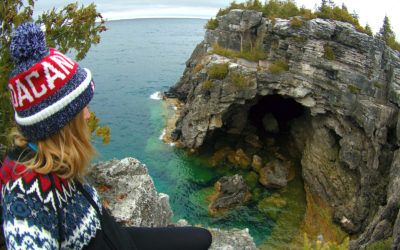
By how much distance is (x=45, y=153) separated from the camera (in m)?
3.16

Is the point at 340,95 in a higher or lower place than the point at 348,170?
higher

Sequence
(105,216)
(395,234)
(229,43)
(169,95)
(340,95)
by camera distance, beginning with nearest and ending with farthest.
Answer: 1. (105,216)
2. (395,234)
3. (340,95)
4. (229,43)
5. (169,95)

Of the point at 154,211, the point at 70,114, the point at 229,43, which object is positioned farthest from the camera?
Answer: the point at 229,43

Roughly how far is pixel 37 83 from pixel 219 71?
1006 inches

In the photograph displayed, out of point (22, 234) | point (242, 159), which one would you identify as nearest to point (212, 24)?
point (242, 159)

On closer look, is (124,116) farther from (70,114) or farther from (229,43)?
(70,114)

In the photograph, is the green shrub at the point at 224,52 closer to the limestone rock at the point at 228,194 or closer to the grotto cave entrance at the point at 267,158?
the grotto cave entrance at the point at 267,158

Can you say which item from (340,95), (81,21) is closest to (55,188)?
(81,21)

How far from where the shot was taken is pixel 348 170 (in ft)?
74.7

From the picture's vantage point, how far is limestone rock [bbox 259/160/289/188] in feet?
83.7

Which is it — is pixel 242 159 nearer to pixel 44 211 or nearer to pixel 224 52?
pixel 224 52

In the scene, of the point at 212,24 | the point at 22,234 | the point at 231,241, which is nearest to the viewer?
the point at 22,234

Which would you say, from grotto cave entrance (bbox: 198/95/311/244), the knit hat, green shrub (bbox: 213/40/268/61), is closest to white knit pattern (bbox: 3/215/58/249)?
the knit hat

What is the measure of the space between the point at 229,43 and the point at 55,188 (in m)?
32.5
